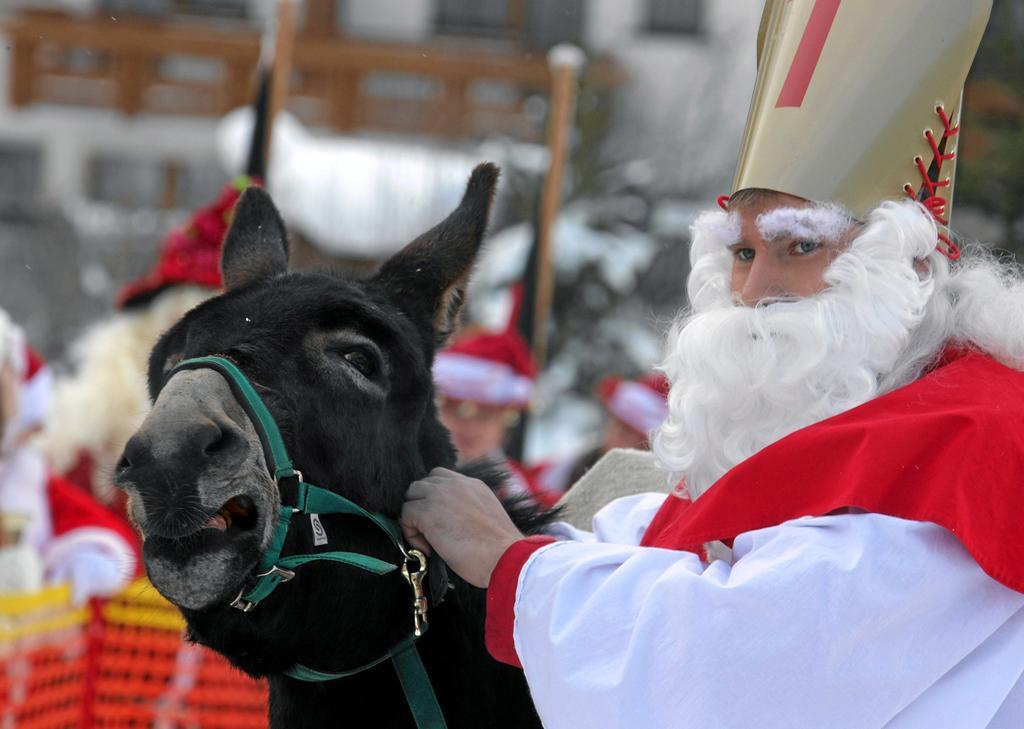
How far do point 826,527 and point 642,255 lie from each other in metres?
15.0

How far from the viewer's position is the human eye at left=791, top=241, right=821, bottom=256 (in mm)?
2440

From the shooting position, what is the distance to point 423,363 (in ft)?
8.14

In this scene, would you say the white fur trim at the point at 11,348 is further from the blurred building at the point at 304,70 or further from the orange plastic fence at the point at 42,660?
the blurred building at the point at 304,70

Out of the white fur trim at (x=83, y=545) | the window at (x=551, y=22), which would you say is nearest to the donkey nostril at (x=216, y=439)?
the white fur trim at (x=83, y=545)

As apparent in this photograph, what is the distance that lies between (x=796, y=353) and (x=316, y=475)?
2.81 feet

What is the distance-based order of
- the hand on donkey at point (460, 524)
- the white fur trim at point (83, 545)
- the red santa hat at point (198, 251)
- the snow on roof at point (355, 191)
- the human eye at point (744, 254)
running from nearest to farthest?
the hand on donkey at point (460, 524)
the human eye at point (744, 254)
the white fur trim at point (83, 545)
the red santa hat at point (198, 251)
the snow on roof at point (355, 191)

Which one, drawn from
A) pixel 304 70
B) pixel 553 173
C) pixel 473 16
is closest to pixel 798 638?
pixel 553 173

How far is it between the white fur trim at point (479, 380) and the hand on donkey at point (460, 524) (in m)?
4.40

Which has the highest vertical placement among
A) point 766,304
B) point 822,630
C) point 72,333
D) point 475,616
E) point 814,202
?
point 814,202

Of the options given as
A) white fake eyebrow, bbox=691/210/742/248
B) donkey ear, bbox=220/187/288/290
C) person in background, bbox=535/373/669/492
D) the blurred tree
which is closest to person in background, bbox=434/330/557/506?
person in background, bbox=535/373/669/492

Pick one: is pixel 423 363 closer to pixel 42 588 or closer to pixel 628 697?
pixel 628 697

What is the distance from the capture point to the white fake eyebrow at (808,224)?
2.42 m

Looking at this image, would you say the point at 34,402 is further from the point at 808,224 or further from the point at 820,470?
the point at 820,470

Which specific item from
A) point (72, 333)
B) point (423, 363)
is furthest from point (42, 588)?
→ point (72, 333)
